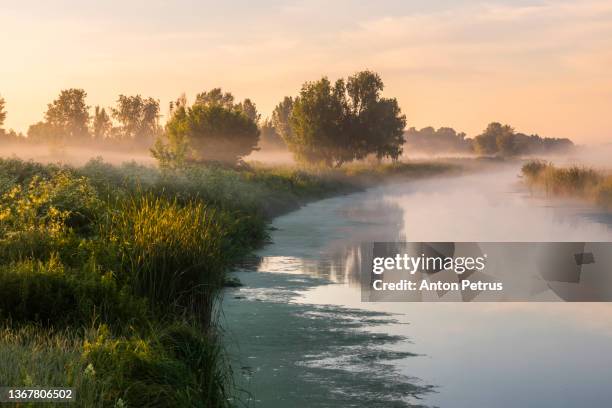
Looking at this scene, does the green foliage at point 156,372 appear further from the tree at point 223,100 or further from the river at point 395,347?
the tree at point 223,100

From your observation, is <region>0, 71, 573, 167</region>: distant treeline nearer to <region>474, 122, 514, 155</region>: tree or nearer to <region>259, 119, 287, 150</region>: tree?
<region>259, 119, 287, 150</region>: tree

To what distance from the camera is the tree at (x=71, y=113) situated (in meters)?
89.1

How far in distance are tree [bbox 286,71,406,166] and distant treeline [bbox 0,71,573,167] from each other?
0.24 feet

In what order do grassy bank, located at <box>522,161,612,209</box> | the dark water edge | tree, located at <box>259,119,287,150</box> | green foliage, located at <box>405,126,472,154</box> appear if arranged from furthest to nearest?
green foliage, located at <box>405,126,472,154</box>
tree, located at <box>259,119,287,150</box>
grassy bank, located at <box>522,161,612,209</box>
the dark water edge

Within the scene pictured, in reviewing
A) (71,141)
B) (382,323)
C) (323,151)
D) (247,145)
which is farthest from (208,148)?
(382,323)

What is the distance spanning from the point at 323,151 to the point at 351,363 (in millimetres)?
58293

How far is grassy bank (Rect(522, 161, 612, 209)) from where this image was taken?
99.8ft

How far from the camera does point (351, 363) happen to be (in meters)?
7.76

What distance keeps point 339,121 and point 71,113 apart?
37675 mm

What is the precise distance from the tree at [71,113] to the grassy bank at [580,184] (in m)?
61.3

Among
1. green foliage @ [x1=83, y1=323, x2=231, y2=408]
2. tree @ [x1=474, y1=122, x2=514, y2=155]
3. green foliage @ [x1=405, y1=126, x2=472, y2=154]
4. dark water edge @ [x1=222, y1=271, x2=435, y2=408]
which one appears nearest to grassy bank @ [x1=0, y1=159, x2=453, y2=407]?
green foliage @ [x1=83, y1=323, x2=231, y2=408]

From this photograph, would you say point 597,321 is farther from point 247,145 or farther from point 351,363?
point 247,145

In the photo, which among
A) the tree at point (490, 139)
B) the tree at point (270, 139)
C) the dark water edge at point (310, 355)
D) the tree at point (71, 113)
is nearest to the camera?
the dark water edge at point (310, 355)

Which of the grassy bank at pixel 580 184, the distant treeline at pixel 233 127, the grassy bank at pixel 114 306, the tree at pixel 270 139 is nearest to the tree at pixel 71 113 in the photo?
the distant treeline at pixel 233 127
